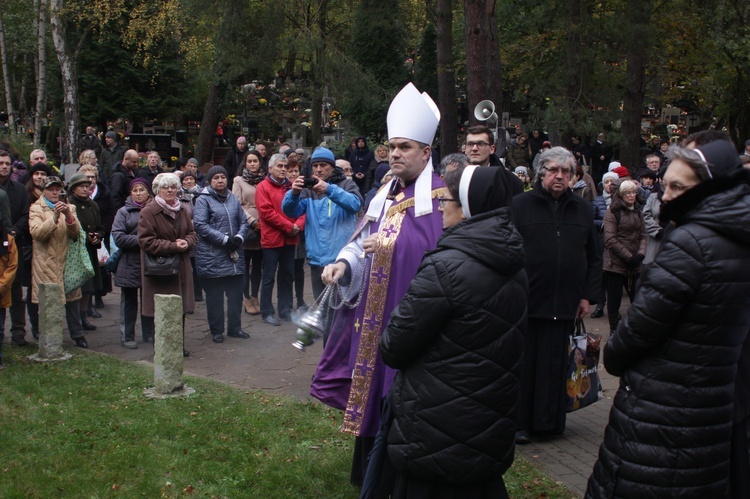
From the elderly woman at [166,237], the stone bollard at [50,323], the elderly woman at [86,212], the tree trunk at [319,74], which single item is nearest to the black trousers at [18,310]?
the stone bollard at [50,323]

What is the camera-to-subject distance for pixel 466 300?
3709 mm

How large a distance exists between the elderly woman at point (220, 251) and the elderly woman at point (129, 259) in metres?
0.72

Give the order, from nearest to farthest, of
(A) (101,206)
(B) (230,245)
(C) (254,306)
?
(B) (230,245)
(C) (254,306)
(A) (101,206)

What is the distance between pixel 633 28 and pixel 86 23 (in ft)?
68.7

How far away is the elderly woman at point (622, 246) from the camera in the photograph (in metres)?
11.0

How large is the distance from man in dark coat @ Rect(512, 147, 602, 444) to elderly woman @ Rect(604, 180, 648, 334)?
14.6 ft

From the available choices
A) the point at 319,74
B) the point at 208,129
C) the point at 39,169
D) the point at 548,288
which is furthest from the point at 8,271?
the point at 208,129

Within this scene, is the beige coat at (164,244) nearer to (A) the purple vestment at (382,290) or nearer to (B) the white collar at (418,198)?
(B) the white collar at (418,198)

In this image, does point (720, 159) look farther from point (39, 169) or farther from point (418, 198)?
point (39, 169)

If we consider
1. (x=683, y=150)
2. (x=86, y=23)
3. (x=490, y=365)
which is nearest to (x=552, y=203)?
(x=683, y=150)

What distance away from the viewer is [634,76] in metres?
21.7

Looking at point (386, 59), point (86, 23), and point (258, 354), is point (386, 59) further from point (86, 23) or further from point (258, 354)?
point (258, 354)

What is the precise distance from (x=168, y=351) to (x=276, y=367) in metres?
1.71

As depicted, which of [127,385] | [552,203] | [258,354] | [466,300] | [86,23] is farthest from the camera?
[86,23]
